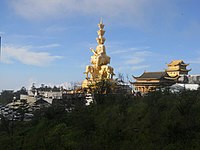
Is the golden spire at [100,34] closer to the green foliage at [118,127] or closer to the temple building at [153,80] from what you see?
the temple building at [153,80]

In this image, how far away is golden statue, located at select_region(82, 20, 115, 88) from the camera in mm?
27125

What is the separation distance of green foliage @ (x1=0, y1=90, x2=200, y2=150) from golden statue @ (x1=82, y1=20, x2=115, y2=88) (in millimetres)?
9512

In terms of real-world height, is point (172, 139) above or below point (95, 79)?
below

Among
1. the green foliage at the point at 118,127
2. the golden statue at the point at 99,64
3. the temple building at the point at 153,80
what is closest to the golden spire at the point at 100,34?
the golden statue at the point at 99,64

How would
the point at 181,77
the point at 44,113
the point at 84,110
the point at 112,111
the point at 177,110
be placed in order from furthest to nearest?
the point at 181,77 < the point at 44,113 < the point at 84,110 < the point at 112,111 < the point at 177,110

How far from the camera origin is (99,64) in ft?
91.9

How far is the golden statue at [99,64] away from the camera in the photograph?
2712 cm

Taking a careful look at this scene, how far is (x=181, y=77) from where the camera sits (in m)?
34.4

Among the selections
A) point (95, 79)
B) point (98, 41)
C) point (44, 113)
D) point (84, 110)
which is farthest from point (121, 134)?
point (98, 41)

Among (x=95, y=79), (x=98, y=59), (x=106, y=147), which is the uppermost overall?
(x=98, y=59)

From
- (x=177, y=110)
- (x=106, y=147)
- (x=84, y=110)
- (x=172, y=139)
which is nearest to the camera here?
(x=172, y=139)

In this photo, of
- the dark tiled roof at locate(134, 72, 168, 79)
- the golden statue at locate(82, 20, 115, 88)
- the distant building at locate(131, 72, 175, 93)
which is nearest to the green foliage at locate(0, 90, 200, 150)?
the golden statue at locate(82, 20, 115, 88)

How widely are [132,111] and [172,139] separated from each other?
3.72m

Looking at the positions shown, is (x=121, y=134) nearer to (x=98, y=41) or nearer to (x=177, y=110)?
(x=177, y=110)
